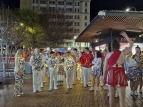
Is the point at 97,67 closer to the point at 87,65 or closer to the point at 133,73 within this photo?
the point at 87,65

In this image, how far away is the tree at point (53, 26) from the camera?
→ 3716 centimetres

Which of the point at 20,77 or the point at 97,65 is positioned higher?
the point at 97,65

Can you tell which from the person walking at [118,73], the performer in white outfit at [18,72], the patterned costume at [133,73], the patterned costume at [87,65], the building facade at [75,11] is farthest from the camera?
the building facade at [75,11]

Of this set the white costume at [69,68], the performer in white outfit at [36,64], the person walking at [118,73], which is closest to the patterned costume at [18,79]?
the performer in white outfit at [36,64]

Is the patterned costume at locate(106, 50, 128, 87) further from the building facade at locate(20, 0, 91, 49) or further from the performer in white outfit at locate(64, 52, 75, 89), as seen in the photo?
the building facade at locate(20, 0, 91, 49)

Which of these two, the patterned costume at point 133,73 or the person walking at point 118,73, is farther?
the patterned costume at point 133,73

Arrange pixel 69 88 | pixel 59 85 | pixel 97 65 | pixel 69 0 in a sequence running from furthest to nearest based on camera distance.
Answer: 1. pixel 69 0
2. pixel 59 85
3. pixel 69 88
4. pixel 97 65

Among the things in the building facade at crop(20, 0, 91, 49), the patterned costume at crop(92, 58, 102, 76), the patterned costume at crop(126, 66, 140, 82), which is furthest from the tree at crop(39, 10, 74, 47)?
the patterned costume at crop(126, 66, 140, 82)

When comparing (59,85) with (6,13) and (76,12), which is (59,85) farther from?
(76,12)

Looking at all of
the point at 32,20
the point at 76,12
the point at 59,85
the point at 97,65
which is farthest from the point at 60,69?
the point at 76,12

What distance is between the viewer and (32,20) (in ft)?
103

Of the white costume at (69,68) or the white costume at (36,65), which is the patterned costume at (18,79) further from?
the white costume at (69,68)

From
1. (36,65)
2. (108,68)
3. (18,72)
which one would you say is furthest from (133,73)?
(18,72)

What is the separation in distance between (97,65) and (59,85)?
282 cm
